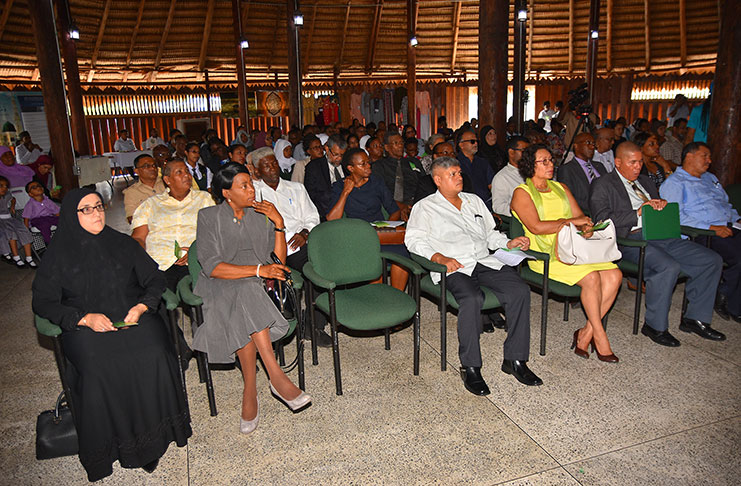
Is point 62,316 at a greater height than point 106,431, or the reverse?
point 62,316

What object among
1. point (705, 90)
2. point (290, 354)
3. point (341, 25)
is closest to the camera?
point (290, 354)

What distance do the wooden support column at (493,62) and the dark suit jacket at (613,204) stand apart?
3.68 m

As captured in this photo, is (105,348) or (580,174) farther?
(580,174)

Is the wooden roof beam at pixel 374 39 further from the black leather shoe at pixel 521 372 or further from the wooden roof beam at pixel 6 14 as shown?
the black leather shoe at pixel 521 372

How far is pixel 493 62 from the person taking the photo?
7805 mm

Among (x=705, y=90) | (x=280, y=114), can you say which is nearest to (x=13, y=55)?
(x=280, y=114)

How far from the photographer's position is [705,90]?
17.0m

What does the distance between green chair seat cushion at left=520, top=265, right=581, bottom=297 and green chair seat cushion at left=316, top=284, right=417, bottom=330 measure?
1033 mm

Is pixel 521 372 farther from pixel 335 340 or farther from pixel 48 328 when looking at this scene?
pixel 48 328

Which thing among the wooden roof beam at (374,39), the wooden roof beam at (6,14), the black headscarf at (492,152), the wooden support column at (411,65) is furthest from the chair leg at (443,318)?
the wooden roof beam at (374,39)

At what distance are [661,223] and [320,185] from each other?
3.16 metres

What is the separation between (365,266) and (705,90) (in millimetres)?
17800

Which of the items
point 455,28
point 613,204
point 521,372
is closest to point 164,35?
point 455,28

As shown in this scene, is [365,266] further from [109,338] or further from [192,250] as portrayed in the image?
[109,338]
